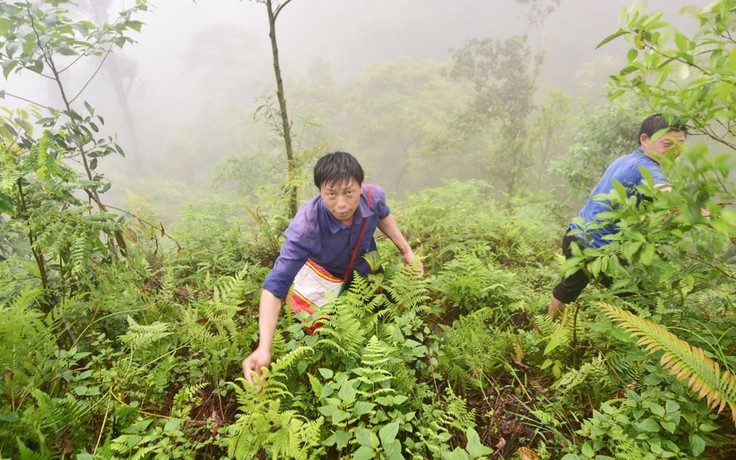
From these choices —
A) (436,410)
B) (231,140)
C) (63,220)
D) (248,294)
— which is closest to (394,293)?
(436,410)

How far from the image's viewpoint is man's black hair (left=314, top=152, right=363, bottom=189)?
2.16m

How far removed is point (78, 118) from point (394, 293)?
3.32 m

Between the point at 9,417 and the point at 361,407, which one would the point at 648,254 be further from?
the point at 9,417

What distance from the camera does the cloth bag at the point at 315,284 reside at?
99.3 inches

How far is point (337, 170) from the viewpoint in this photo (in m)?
2.16

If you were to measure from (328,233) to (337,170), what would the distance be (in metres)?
0.53

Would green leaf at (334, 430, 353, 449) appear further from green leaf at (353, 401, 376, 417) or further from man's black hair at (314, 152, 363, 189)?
man's black hair at (314, 152, 363, 189)

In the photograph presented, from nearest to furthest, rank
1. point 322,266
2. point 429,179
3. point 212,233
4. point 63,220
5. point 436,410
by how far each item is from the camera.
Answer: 1. point 436,410
2. point 63,220
3. point 322,266
4. point 212,233
5. point 429,179

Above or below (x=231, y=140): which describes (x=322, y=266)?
below

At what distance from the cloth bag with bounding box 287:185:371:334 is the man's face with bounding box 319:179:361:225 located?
1.08 feet

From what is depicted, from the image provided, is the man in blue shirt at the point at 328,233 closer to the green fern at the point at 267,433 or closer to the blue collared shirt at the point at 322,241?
the blue collared shirt at the point at 322,241

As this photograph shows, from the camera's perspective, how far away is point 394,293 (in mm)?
2373

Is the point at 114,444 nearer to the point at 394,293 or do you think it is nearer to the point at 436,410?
the point at 436,410

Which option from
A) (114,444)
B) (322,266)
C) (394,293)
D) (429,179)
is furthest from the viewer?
(429,179)
